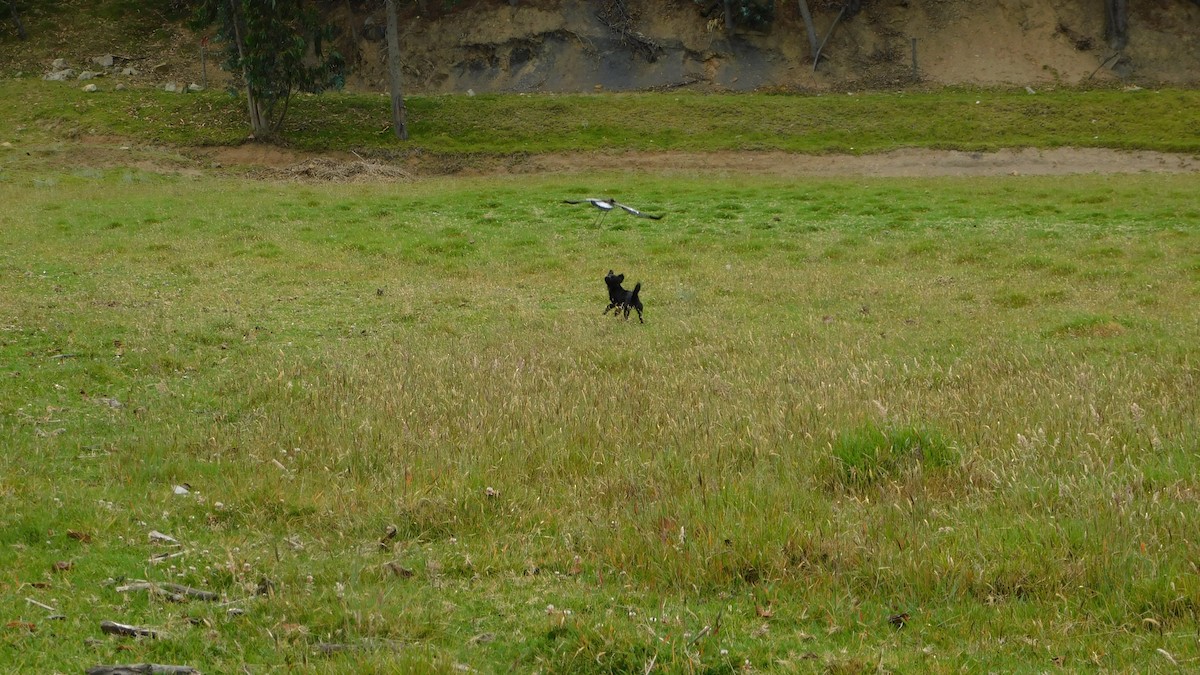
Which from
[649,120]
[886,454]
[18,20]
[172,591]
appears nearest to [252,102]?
[649,120]

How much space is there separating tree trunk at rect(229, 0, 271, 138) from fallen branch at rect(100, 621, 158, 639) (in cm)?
4298

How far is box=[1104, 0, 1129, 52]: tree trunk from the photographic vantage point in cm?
5997

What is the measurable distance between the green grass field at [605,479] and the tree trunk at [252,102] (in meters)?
29.9

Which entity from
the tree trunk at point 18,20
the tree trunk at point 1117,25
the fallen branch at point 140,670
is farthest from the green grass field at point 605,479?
the tree trunk at point 18,20

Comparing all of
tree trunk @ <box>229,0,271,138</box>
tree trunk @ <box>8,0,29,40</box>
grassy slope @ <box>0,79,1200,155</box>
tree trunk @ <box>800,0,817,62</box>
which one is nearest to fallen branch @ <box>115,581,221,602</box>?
grassy slope @ <box>0,79,1200,155</box>

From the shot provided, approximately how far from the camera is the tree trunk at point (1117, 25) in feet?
197

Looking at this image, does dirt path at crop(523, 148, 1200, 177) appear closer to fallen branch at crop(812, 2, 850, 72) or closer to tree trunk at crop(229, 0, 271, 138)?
tree trunk at crop(229, 0, 271, 138)

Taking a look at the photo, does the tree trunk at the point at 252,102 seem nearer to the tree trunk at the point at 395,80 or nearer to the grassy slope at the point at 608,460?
the tree trunk at the point at 395,80

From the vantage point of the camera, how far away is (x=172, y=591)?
5586 mm

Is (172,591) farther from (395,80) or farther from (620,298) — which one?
(395,80)

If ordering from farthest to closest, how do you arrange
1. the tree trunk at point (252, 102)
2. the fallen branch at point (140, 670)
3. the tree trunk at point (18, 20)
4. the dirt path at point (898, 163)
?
1. the tree trunk at point (18, 20)
2. the tree trunk at point (252, 102)
3. the dirt path at point (898, 163)
4. the fallen branch at point (140, 670)

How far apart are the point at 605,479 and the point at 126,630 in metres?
3.38

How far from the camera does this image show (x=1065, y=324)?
585 inches

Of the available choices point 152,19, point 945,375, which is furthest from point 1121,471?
point 152,19
